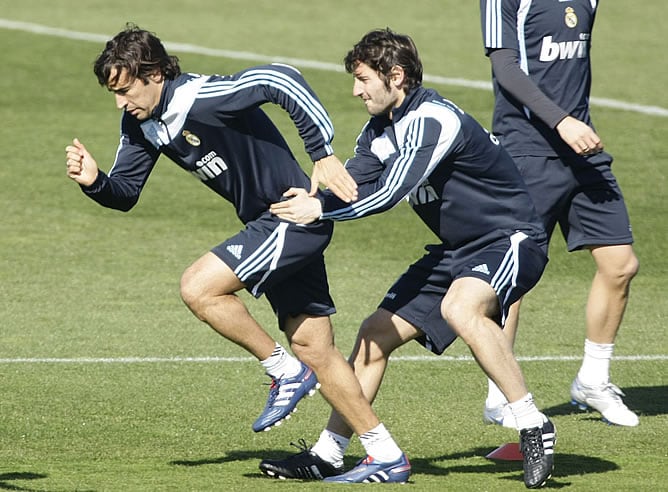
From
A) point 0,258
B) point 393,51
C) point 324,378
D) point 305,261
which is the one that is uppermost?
point 393,51

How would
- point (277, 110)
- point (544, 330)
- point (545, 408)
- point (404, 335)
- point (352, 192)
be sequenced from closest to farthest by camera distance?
point (352, 192)
point (404, 335)
point (545, 408)
point (544, 330)
point (277, 110)

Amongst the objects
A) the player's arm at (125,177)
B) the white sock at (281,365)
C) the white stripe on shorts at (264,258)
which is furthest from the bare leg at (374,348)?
the player's arm at (125,177)

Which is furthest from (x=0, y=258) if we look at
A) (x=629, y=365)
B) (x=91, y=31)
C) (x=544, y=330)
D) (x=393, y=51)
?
(x=91, y=31)

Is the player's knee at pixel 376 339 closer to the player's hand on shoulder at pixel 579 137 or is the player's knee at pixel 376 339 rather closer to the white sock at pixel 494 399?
the white sock at pixel 494 399

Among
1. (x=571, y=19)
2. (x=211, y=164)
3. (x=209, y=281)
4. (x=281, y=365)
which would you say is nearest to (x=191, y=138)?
(x=211, y=164)

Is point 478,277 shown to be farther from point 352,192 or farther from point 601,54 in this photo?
point 601,54

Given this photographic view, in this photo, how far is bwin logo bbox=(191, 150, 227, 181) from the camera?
6727 mm

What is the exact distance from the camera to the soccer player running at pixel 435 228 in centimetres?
645

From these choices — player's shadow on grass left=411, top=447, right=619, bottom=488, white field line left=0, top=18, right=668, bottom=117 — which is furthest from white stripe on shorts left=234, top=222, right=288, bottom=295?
white field line left=0, top=18, right=668, bottom=117

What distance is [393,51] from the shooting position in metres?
6.60

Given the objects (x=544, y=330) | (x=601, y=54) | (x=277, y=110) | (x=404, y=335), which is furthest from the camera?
(x=601, y=54)

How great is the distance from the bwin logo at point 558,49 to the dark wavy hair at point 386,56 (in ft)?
4.82

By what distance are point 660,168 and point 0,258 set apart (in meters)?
6.79

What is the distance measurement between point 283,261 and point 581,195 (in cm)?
213
